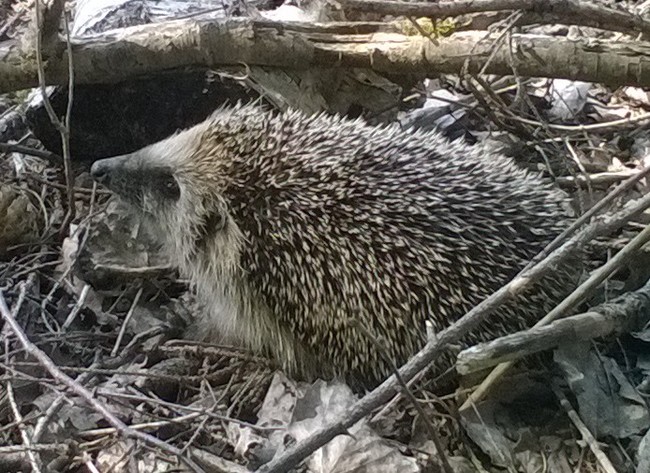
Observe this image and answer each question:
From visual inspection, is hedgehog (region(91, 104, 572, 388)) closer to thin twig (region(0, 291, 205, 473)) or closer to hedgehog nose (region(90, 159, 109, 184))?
hedgehog nose (region(90, 159, 109, 184))

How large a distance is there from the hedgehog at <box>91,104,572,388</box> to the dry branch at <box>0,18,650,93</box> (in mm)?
479

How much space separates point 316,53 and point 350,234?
4.16ft

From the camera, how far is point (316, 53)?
4.37 meters

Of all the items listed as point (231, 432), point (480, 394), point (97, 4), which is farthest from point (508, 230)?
point (97, 4)

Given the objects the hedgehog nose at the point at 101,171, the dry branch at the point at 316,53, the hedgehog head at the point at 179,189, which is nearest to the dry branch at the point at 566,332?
the dry branch at the point at 316,53

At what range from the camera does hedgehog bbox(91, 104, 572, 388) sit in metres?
3.39

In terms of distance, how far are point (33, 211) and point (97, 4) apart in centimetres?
132

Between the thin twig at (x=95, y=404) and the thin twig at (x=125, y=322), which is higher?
the thin twig at (x=95, y=404)

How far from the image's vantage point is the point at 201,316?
13.8 ft

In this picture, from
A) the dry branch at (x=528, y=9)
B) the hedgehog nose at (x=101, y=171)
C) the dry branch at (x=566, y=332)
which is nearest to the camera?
the dry branch at (x=566, y=332)

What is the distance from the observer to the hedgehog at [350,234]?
11.1 ft

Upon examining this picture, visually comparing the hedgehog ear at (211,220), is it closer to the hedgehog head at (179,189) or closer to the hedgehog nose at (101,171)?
the hedgehog head at (179,189)

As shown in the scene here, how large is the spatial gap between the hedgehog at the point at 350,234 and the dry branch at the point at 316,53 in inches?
18.9

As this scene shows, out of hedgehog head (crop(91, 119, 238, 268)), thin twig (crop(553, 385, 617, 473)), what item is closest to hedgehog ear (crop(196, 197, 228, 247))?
hedgehog head (crop(91, 119, 238, 268))
